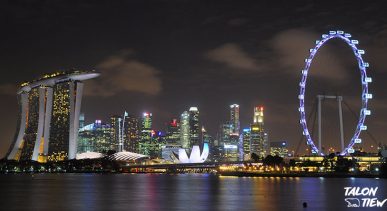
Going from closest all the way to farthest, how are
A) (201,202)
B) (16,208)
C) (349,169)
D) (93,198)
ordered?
1. (16,208)
2. (201,202)
3. (93,198)
4. (349,169)

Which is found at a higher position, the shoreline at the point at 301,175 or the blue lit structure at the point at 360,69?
the blue lit structure at the point at 360,69

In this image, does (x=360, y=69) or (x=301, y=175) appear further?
(x=301, y=175)

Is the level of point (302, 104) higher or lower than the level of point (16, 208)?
higher

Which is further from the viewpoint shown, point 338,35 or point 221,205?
point 338,35

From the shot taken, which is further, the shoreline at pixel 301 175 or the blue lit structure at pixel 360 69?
the shoreline at pixel 301 175

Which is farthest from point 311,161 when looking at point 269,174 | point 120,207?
point 120,207

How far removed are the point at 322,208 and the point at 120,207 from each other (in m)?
18.1

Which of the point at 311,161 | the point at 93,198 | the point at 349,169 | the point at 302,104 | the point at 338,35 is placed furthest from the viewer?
the point at 311,161

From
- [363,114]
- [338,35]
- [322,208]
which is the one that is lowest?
[322,208]

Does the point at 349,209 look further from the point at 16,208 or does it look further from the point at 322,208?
the point at 16,208

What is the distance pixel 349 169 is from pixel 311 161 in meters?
12.7

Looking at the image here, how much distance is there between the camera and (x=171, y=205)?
60062 millimetres

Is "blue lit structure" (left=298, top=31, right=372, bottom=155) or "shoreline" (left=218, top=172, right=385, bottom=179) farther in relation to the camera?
"shoreline" (left=218, top=172, right=385, bottom=179)

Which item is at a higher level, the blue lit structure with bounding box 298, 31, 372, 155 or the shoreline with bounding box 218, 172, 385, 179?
the blue lit structure with bounding box 298, 31, 372, 155
